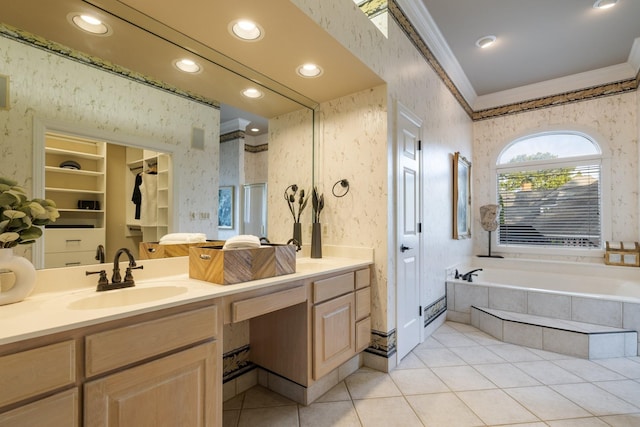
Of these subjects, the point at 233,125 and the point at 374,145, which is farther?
the point at 374,145

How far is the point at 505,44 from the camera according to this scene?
10.5 feet

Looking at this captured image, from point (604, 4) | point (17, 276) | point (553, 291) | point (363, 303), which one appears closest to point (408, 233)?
point (363, 303)

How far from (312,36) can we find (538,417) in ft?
8.40

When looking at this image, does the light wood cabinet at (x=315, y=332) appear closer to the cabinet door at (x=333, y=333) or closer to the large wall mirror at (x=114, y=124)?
the cabinet door at (x=333, y=333)

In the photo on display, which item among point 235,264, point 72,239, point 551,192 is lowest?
point 235,264

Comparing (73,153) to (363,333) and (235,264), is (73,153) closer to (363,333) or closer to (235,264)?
(235,264)

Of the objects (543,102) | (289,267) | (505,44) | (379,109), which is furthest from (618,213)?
(289,267)

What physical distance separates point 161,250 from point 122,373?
30.5 inches

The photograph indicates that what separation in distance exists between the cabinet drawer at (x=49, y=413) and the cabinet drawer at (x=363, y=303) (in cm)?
163

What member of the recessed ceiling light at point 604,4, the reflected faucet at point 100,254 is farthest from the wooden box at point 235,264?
the recessed ceiling light at point 604,4

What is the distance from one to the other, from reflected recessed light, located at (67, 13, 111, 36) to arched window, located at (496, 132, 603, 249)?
4860 mm

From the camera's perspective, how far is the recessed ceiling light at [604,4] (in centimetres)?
257

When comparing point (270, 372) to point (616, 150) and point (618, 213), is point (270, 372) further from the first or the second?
point (616, 150)

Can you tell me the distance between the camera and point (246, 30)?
1.66m
